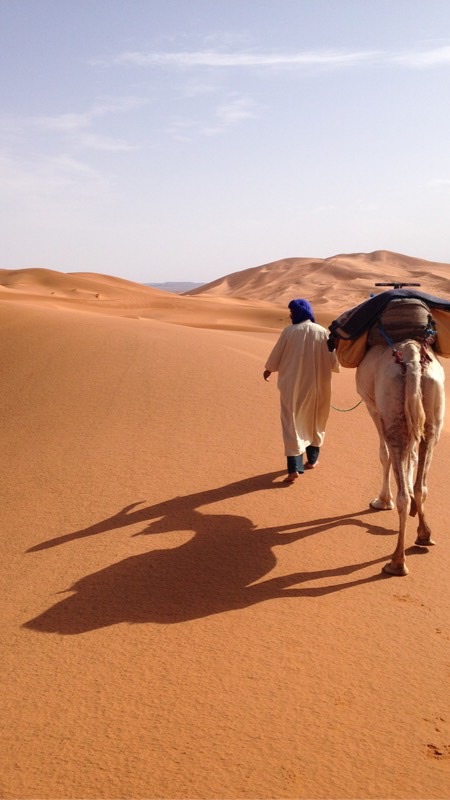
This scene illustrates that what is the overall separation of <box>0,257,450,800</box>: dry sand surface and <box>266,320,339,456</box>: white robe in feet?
1.79

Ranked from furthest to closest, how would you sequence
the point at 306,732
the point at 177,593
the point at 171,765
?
the point at 177,593, the point at 306,732, the point at 171,765

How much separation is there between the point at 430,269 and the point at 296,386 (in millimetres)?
57382

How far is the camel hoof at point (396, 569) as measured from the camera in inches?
189

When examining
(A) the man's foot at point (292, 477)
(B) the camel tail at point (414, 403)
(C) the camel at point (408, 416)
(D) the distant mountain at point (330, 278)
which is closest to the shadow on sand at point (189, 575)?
(C) the camel at point (408, 416)

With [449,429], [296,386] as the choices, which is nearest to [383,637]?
[296,386]

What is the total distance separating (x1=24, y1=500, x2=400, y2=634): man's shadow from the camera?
4230 millimetres

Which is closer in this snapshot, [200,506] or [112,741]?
[112,741]

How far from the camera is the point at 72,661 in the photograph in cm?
373

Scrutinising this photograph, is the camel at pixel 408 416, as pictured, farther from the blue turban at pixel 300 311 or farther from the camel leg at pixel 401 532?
the blue turban at pixel 300 311

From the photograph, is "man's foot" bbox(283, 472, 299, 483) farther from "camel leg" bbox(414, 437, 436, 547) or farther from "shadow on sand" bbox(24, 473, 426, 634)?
"camel leg" bbox(414, 437, 436, 547)

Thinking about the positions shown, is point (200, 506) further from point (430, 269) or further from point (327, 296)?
point (430, 269)

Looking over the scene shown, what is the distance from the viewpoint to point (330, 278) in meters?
55.5

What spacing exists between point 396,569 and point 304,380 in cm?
243

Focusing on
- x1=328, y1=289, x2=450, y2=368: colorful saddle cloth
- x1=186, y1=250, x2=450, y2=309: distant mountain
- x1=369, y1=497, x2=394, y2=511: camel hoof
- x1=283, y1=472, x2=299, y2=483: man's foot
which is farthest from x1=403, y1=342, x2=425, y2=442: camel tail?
x1=186, y1=250, x2=450, y2=309: distant mountain
